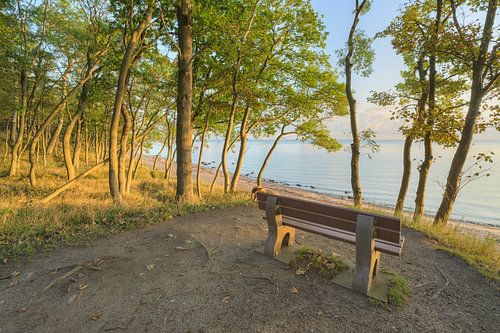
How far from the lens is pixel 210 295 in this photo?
10.1 feet

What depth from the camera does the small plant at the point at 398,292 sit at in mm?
2945

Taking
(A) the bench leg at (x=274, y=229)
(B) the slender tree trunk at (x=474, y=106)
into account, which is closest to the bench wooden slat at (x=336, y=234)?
(A) the bench leg at (x=274, y=229)

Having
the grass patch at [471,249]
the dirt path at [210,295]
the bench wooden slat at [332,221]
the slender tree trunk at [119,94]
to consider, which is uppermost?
the slender tree trunk at [119,94]

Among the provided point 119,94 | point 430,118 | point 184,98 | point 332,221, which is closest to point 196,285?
point 332,221

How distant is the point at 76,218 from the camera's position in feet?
17.8

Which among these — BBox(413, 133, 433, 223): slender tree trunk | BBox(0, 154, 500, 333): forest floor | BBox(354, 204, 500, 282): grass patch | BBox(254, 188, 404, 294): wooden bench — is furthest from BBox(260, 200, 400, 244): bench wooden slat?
BBox(413, 133, 433, 223): slender tree trunk

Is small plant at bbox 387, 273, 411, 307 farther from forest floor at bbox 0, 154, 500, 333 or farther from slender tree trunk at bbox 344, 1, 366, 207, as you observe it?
slender tree trunk at bbox 344, 1, 366, 207

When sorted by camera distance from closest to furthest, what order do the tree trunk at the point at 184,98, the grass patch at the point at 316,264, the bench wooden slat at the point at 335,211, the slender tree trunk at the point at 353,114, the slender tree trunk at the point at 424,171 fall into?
the bench wooden slat at the point at 335,211 → the grass patch at the point at 316,264 → the tree trunk at the point at 184,98 → the slender tree trunk at the point at 424,171 → the slender tree trunk at the point at 353,114

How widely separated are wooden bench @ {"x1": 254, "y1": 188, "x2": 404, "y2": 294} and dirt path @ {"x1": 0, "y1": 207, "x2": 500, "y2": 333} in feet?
1.19

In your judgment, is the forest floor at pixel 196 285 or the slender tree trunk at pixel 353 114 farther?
the slender tree trunk at pixel 353 114

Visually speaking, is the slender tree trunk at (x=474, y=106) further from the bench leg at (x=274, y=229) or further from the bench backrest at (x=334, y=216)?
the bench leg at (x=274, y=229)

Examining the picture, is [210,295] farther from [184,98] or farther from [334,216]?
[184,98]

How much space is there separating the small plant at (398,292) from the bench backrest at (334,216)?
2.30 ft

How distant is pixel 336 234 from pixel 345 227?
0.84ft
